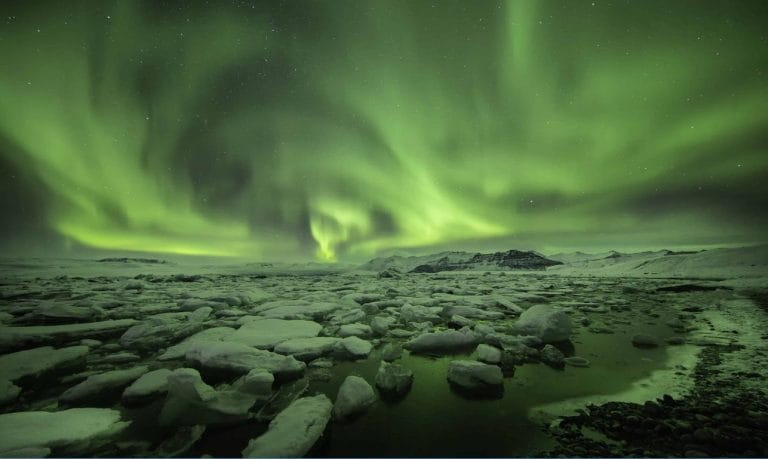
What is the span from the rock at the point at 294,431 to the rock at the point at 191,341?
8.98ft

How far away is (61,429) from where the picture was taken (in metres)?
2.37

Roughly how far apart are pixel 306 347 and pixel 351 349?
0.71m

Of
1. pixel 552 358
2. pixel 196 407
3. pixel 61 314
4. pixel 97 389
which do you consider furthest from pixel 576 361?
pixel 61 314

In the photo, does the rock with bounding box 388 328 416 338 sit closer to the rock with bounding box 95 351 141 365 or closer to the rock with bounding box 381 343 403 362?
the rock with bounding box 381 343 403 362

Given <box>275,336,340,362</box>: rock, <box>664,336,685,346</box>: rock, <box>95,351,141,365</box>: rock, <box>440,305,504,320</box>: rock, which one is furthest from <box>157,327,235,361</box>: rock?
<box>664,336,685,346</box>: rock

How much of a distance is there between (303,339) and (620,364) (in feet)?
16.2

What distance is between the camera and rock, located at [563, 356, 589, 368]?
4.12 meters

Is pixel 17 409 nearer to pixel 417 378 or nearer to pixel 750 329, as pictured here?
pixel 417 378

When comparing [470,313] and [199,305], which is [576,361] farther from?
[199,305]

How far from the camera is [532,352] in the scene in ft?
15.0

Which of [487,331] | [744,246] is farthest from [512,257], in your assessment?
[487,331]

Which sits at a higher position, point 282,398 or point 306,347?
point 306,347

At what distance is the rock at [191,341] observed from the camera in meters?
4.32

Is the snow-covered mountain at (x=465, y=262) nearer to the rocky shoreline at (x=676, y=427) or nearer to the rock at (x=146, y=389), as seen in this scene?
the rocky shoreline at (x=676, y=427)
